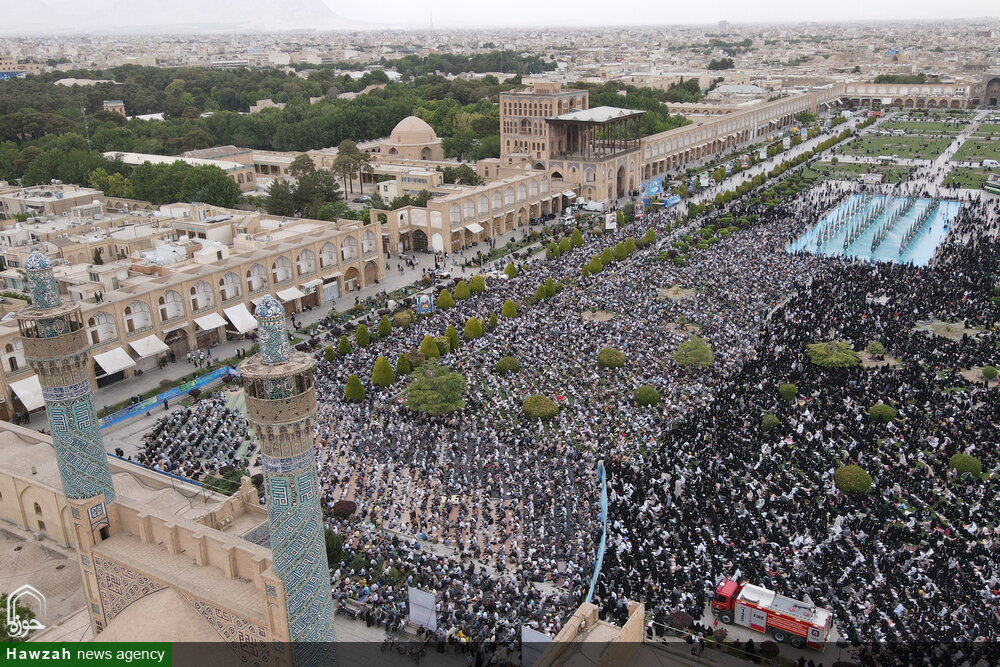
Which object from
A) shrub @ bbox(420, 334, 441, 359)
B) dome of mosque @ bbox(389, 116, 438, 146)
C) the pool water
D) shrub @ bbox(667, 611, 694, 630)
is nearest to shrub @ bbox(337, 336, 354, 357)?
shrub @ bbox(420, 334, 441, 359)

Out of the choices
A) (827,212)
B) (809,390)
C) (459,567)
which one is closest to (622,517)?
(459,567)

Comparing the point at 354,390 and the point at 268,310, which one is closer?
the point at 268,310

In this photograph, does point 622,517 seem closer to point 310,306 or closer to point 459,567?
point 459,567

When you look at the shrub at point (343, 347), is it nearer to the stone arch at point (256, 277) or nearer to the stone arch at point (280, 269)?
the stone arch at point (256, 277)

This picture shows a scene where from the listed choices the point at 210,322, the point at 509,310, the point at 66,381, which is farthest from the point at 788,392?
the point at 210,322

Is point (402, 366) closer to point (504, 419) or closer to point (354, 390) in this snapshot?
point (354, 390)
